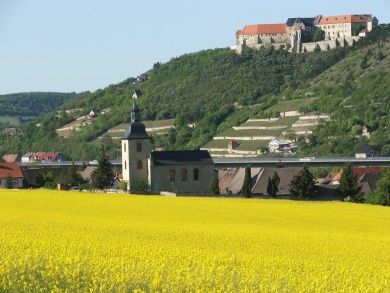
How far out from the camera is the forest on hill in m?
143

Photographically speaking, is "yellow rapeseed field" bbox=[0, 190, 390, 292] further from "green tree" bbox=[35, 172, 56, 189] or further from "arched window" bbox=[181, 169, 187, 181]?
"green tree" bbox=[35, 172, 56, 189]

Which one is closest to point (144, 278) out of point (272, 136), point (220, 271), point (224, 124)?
point (220, 271)

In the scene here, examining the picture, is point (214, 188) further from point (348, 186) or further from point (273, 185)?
point (348, 186)

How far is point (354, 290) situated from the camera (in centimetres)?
2189

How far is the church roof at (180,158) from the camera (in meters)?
83.1

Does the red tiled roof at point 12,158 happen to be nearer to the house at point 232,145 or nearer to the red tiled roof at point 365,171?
the house at point 232,145

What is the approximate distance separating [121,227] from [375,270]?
41.3ft

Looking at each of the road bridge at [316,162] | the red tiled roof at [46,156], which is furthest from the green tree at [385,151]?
the red tiled roof at [46,156]

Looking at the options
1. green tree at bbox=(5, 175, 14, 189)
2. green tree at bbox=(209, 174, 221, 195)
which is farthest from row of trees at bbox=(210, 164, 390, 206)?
green tree at bbox=(5, 175, 14, 189)

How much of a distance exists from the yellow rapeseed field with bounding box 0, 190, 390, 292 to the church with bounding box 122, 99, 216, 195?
107 ft

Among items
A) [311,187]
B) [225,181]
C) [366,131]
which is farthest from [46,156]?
[311,187]

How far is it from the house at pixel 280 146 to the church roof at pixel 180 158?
54274 mm

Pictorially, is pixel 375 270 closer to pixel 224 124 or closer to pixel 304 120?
pixel 304 120

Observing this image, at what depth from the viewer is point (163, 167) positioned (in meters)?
82.8
